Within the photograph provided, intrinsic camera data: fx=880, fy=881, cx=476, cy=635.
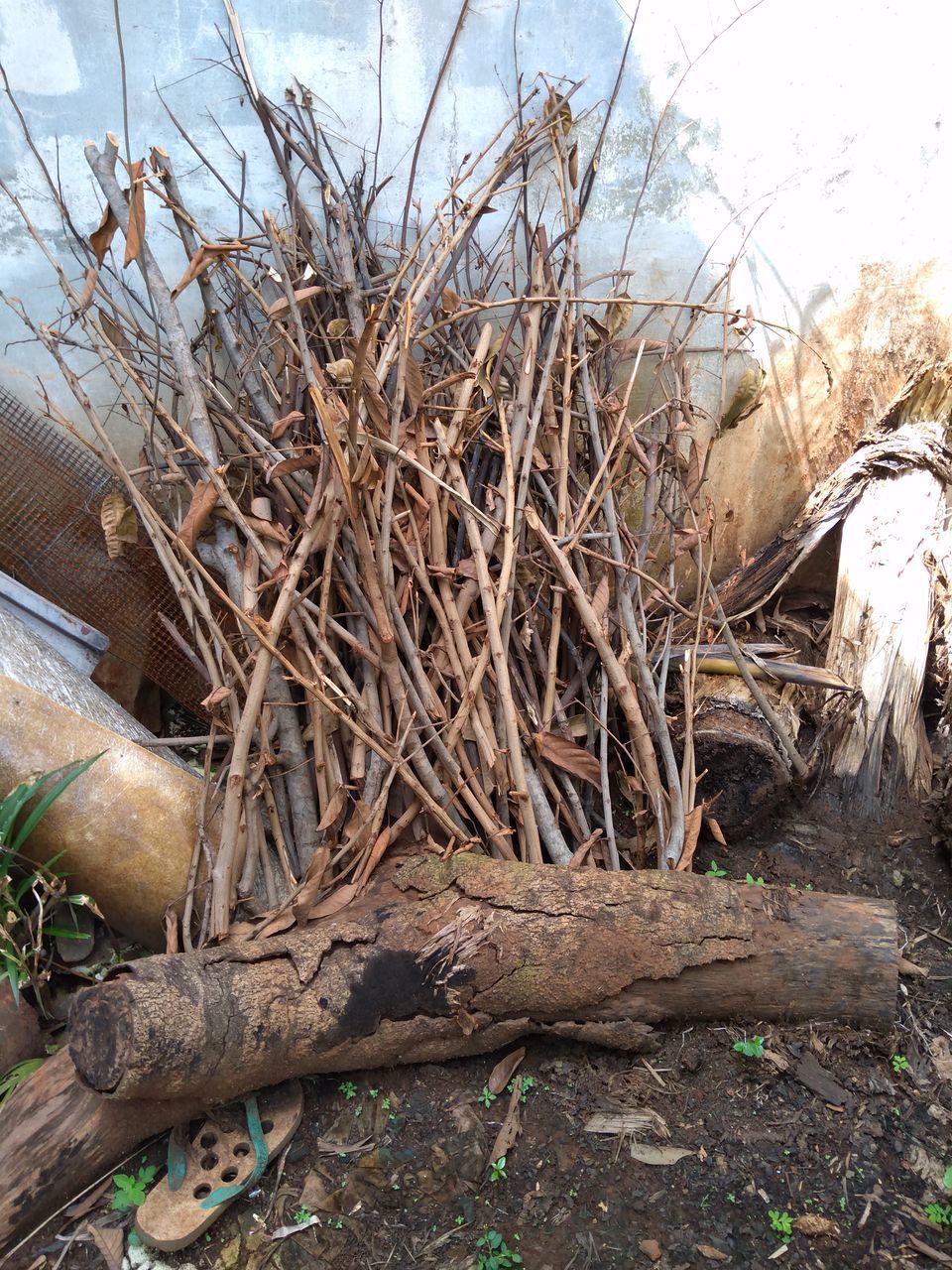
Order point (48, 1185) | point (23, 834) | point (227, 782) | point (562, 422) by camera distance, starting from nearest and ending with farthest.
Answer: point (48, 1185), point (23, 834), point (227, 782), point (562, 422)

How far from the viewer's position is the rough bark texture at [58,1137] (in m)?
1.70

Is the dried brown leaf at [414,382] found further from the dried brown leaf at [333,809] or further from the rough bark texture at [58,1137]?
the rough bark texture at [58,1137]

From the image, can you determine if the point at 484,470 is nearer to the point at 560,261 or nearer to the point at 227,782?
the point at 560,261

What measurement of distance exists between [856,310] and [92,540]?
2721 mm

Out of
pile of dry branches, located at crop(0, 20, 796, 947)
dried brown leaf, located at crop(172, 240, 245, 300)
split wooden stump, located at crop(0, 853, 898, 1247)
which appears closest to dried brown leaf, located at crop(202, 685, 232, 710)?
pile of dry branches, located at crop(0, 20, 796, 947)

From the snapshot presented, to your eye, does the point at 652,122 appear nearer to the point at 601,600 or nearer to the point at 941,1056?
the point at 601,600

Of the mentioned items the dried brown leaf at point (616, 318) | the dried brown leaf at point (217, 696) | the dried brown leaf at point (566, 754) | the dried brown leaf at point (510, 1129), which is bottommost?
the dried brown leaf at point (510, 1129)

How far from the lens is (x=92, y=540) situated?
284 cm

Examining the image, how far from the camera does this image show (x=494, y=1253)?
1.66 metres

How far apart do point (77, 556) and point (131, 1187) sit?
1.82 m

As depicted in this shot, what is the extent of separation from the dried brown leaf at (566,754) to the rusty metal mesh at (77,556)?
1.20 m

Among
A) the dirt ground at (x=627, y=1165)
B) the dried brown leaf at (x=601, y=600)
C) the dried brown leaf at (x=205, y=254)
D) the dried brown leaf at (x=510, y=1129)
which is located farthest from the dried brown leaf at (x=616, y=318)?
the dried brown leaf at (x=510, y=1129)

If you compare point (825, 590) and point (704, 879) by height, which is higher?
point (825, 590)

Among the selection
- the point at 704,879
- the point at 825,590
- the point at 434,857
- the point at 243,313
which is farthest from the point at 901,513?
the point at 243,313
